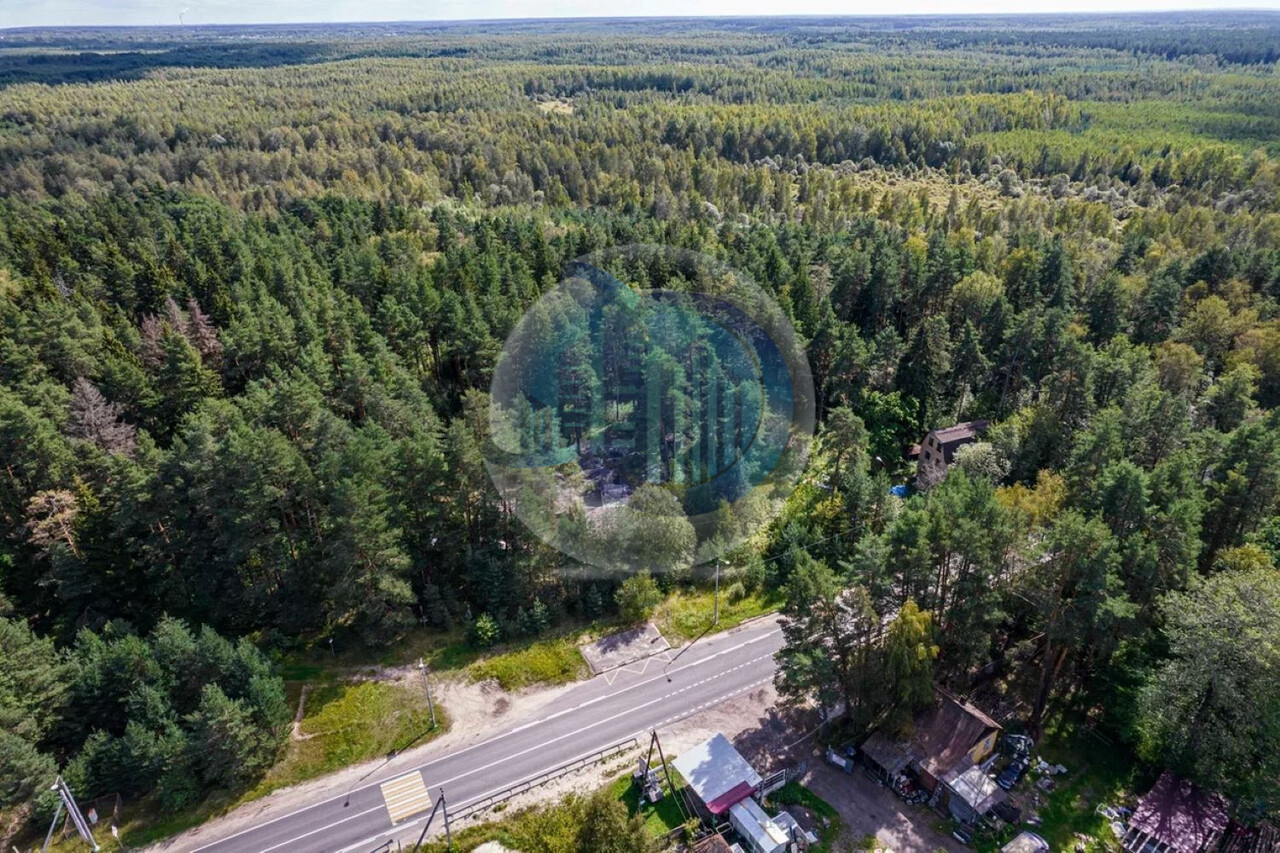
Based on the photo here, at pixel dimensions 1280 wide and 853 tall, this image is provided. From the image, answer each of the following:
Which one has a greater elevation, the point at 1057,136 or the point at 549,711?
the point at 1057,136

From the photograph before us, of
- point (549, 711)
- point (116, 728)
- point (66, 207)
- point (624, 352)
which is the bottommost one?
point (549, 711)

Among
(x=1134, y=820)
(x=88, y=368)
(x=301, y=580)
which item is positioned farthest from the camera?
(x=88, y=368)

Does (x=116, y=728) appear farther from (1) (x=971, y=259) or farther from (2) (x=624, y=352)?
(1) (x=971, y=259)

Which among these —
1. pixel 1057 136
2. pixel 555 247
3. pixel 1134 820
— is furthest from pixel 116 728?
pixel 1057 136

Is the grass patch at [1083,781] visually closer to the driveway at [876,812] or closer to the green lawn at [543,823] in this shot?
the driveway at [876,812]

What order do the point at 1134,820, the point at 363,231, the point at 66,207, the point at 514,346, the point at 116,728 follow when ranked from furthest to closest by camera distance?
the point at 66,207 < the point at 363,231 < the point at 514,346 < the point at 116,728 < the point at 1134,820

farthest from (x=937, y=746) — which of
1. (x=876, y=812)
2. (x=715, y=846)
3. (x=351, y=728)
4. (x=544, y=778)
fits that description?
(x=351, y=728)
